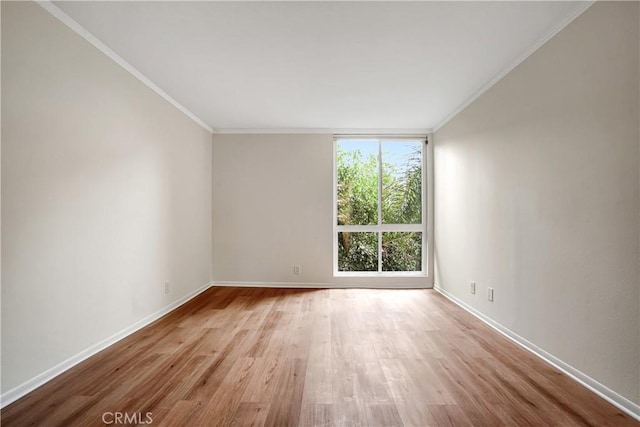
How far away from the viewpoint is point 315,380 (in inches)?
80.0

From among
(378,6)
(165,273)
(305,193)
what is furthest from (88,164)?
(305,193)

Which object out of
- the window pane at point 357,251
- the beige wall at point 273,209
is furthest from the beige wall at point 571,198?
the beige wall at point 273,209

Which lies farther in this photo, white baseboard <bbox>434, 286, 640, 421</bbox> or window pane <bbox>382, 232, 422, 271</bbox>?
window pane <bbox>382, 232, 422, 271</bbox>

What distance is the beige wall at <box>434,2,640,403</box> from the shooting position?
5.65 ft

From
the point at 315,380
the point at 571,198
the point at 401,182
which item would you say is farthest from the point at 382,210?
the point at 315,380

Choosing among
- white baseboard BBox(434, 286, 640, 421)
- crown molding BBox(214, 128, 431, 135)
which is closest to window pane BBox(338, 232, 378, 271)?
crown molding BBox(214, 128, 431, 135)

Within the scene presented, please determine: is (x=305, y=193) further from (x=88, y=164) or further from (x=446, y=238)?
(x=88, y=164)

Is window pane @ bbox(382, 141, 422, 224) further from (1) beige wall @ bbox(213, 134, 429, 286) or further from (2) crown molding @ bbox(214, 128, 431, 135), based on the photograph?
(1) beige wall @ bbox(213, 134, 429, 286)

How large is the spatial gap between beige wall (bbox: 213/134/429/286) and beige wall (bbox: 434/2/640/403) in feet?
7.23

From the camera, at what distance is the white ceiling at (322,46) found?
201 cm

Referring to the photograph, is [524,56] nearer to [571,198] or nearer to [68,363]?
[571,198]

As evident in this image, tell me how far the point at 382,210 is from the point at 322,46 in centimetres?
298

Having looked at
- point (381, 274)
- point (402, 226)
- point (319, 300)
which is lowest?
point (319, 300)

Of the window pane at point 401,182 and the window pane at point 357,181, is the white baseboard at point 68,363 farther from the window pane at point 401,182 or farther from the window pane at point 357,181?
the window pane at point 401,182
